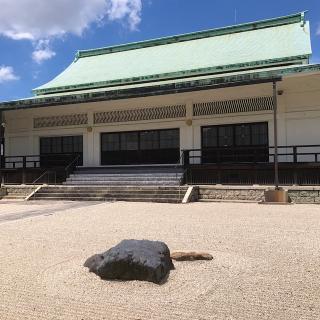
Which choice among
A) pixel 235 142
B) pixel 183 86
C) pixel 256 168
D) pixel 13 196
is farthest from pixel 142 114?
pixel 13 196

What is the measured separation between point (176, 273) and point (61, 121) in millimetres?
18228

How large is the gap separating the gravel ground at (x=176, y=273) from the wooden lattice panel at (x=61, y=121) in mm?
11948

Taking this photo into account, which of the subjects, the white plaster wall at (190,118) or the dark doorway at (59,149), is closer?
the white plaster wall at (190,118)

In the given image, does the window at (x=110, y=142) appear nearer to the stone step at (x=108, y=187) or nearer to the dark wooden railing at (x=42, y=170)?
the dark wooden railing at (x=42, y=170)

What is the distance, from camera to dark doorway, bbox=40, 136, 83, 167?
72.8ft

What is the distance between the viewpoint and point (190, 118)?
63.6 ft

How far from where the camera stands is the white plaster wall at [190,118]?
56.5ft

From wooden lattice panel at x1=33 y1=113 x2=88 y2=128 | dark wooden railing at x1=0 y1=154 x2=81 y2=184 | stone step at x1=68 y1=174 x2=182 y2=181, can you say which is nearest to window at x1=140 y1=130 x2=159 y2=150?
stone step at x1=68 y1=174 x2=182 y2=181

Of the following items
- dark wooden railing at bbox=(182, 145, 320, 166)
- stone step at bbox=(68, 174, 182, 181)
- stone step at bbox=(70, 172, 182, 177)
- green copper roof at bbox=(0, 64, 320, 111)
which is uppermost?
green copper roof at bbox=(0, 64, 320, 111)

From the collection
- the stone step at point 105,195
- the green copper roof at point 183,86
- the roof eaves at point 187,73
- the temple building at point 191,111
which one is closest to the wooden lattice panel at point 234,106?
the temple building at point 191,111

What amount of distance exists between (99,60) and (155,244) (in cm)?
2251

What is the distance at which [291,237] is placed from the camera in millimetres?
7820

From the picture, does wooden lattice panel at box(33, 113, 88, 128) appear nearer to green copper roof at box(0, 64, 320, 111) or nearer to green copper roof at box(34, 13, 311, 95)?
green copper roof at box(34, 13, 311, 95)

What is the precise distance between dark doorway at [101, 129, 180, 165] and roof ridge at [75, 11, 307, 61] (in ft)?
24.5
